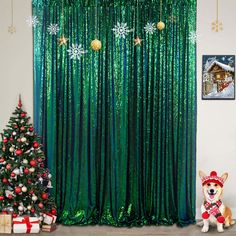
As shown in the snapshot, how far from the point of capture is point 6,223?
162 inches

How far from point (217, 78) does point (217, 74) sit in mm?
40

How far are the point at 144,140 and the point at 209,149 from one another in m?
0.68

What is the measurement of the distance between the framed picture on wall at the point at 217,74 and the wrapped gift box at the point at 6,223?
7.26ft

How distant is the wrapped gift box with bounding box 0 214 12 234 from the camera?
411 cm

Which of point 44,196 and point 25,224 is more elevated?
point 44,196

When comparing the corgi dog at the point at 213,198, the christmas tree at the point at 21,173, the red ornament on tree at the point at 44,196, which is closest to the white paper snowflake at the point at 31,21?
the christmas tree at the point at 21,173

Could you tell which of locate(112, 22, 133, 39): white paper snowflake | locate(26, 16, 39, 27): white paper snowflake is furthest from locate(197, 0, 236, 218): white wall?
locate(26, 16, 39, 27): white paper snowflake

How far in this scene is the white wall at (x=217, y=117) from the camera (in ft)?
14.6

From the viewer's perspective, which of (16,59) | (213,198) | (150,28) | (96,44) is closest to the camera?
(96,44)

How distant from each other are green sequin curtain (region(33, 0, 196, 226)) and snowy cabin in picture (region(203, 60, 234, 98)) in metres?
0.16

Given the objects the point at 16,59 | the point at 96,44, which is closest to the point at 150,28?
the point at 96,44

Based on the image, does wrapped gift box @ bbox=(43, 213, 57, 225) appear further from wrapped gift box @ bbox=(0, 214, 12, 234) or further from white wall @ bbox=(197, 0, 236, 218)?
white wall @ bbox=(197, 0, 236, 218)

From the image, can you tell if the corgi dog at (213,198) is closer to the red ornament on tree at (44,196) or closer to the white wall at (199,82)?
the white wall at (199,82)

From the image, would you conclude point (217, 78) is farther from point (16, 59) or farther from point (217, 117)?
point (16, 59)
